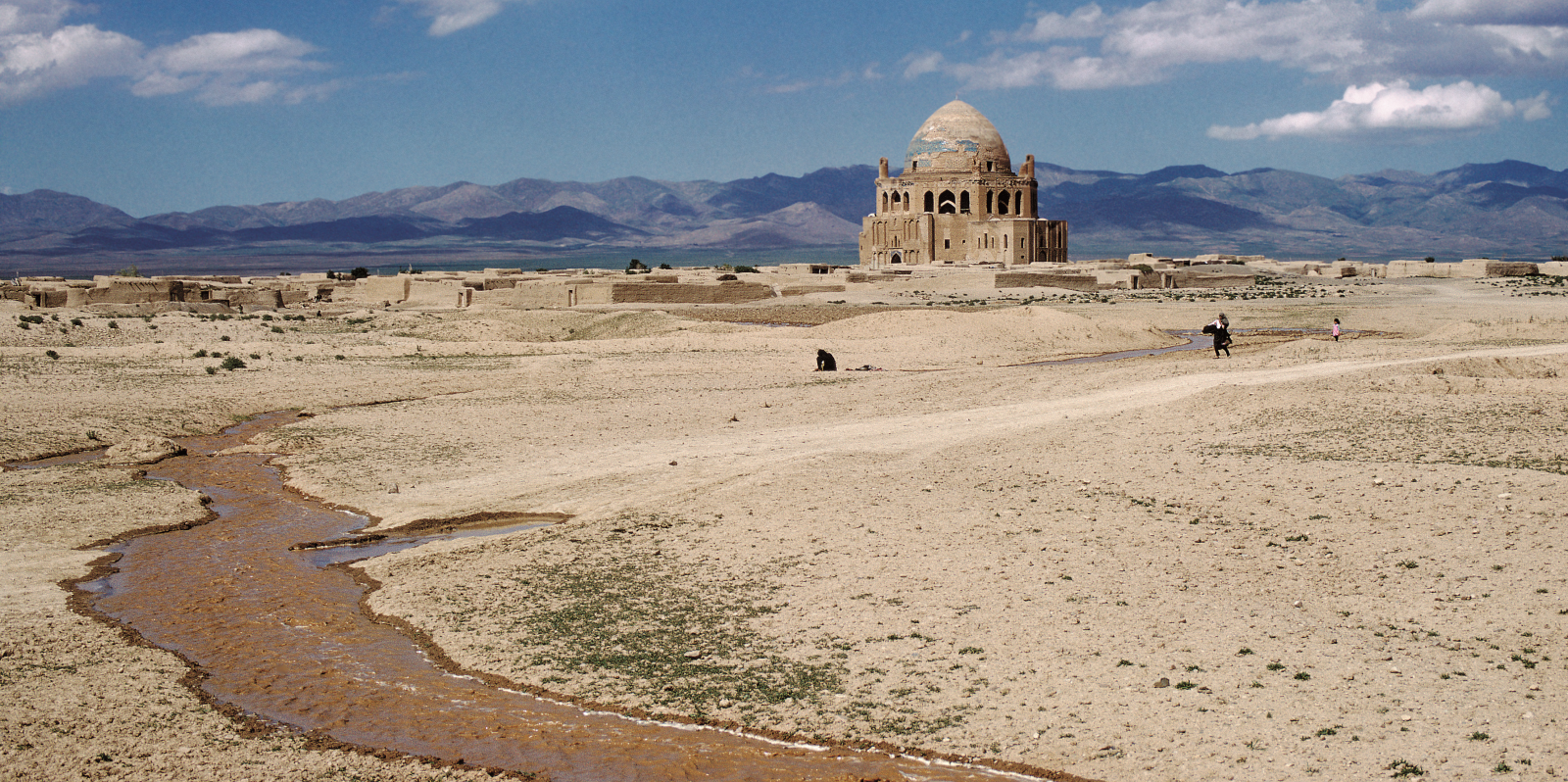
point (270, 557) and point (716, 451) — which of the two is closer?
point (270, 557)

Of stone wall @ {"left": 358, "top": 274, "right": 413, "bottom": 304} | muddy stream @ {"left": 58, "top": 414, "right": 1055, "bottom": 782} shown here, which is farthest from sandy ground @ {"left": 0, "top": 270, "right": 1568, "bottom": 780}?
stone wall @ {"left": 358, "top": 274, "right": 413, "bottom": 304}

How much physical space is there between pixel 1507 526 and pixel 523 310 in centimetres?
3004

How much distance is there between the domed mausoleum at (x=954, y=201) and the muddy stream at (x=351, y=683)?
57343mm

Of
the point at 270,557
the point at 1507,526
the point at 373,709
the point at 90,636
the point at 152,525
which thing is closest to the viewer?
the point at 373,709

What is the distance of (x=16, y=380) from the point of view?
62.6 ft

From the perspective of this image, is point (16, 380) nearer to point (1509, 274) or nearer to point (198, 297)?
point (198, 297)

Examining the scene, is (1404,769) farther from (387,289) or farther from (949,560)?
(387,289)

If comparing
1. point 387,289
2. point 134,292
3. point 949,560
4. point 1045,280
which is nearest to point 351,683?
point 949,560

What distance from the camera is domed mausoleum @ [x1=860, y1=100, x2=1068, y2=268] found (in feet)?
220

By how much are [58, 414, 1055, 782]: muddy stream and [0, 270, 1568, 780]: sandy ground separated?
256mm

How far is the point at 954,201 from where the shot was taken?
2714 inches

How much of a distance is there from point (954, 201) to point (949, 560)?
61.0 metres

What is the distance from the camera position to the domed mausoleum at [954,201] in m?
67.0

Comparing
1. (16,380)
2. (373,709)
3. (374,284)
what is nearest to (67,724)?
(373,709)
